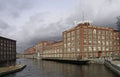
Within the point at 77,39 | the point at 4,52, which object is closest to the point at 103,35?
the point at 77,39

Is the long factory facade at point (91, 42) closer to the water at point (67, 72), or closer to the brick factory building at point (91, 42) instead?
the brick factory building at point (91, 42)

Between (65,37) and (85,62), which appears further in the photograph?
(65,37)

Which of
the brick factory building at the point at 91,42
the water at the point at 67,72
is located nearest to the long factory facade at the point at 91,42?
the brick factory building at the point at 91,42

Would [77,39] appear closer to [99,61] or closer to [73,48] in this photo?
[73,48]

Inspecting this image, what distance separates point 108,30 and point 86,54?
21.8 metres

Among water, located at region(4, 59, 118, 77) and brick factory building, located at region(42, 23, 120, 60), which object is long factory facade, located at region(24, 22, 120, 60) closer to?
brick factory building, located at region(42, 23, 120, 60)

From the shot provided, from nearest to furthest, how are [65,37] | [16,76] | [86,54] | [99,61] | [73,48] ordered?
[16,76]
[99,61]
[86,54]
[73,48]
[65,37]

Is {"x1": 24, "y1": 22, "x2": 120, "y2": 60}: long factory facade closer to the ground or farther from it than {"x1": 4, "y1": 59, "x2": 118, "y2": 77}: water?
farther from it

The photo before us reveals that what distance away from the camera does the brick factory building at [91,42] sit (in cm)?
11375

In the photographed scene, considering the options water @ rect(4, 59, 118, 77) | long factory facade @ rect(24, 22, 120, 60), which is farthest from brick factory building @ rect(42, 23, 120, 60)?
water @ rect(4, 59, 118, 77)

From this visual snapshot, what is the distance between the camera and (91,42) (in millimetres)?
115000

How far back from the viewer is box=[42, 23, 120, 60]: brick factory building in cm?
11375

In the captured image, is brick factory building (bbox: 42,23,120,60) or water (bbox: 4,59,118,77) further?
brick factory building (bbox: 42,23,120,60)

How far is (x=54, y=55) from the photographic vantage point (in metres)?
159
